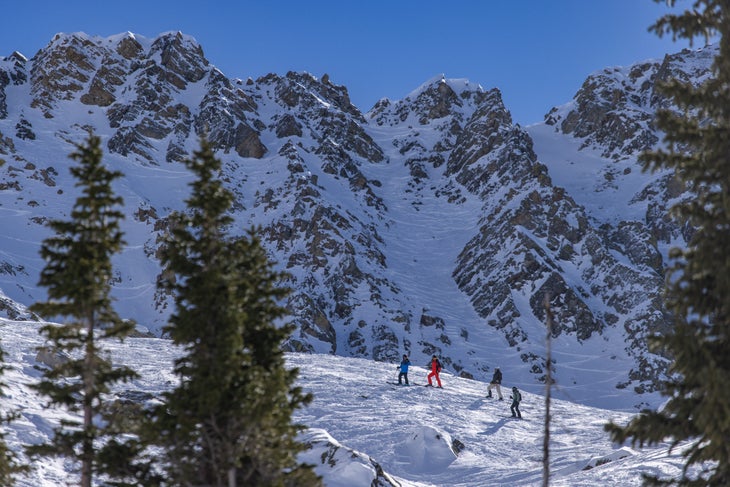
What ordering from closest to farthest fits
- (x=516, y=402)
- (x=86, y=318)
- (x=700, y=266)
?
(x=700, y=266)
(x=86, y=318)
(x=516, y=402)

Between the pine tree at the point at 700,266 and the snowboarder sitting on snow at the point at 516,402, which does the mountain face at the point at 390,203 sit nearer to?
the snowboarder sitting on snow at the point at 516,402

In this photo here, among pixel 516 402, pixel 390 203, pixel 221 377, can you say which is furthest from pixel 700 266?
pixel 390 203

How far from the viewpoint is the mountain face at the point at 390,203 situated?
307 ft

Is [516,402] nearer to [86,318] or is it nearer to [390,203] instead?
[86,318]

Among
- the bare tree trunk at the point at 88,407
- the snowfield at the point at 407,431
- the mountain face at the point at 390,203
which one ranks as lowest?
the snowfield at the point at 407,431

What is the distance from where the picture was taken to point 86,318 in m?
12.4

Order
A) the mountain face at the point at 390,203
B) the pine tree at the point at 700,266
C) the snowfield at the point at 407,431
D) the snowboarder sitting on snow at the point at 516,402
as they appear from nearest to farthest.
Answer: the pine tree at the point at 700,266 → the snowfield at the point at 407,431 → the snowboarder sitting on snow at the point at 516,402 → the mountain face at the point at 390,203

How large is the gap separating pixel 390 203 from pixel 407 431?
121 m

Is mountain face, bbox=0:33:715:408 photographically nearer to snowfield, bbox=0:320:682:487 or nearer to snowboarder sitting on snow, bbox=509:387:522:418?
snowfield, bbox=0:320:682:487

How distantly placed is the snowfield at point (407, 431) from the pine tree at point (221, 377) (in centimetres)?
526

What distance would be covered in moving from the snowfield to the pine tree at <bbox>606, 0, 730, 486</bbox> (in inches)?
199

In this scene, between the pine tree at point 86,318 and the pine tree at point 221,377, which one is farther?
the pine tree at point 86,318

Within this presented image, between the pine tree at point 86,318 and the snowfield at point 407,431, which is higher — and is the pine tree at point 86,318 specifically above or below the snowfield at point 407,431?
above

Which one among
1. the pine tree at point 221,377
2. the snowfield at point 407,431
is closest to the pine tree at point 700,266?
the snowfield at point 407,431
